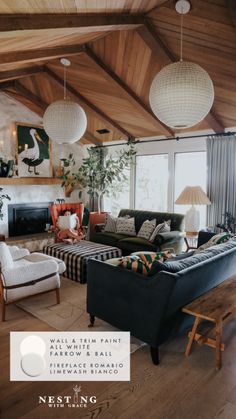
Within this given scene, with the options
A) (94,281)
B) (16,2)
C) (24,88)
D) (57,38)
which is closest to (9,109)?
(24,88)

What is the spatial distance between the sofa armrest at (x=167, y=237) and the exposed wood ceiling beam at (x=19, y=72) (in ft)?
12.3

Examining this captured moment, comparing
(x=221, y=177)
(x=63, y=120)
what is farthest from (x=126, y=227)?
(x=63, y=120)

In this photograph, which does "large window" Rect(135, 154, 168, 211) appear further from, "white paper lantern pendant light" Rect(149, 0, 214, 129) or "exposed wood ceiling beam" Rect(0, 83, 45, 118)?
"white paper lantern pendant light" Rect(149, 0, 214, 129)

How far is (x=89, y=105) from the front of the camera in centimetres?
622

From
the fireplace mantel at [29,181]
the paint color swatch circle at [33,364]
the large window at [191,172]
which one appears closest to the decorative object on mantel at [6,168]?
the fireplace mantel at [29,181]

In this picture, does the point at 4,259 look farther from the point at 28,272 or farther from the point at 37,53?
the point at 37,53

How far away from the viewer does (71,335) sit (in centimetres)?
282

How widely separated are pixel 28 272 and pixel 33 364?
3.77 feet

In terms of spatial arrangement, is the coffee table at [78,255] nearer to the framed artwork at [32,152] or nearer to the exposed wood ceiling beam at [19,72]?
the framed artwork at [32,152]

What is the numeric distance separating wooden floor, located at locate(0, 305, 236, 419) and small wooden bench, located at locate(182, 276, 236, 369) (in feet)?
0.46

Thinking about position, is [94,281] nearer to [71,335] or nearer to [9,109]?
[71,335]

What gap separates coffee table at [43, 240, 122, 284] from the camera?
425 cm

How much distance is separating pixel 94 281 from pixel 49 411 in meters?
1.16

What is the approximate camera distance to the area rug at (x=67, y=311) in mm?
2989
